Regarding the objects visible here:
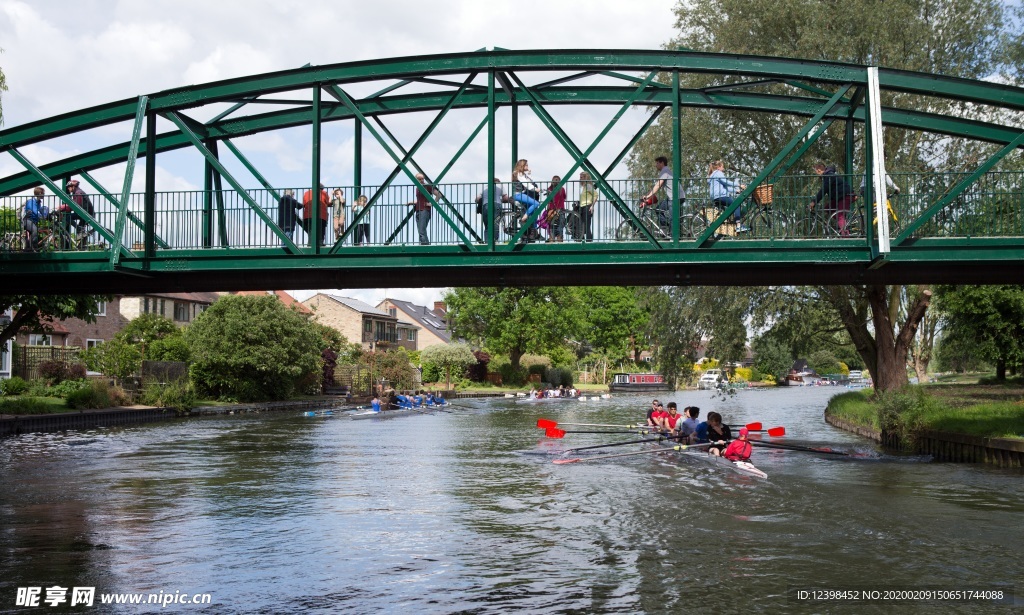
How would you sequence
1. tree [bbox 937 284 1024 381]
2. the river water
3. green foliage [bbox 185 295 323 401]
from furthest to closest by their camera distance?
1. green foliage [bbox 185 295 323 401]
2. tree [bbox 937 284 1024 381]
3. the river water

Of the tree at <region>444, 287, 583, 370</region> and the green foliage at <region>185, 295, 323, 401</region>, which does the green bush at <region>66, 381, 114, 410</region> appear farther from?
the tree at <region>444, 287, 583, 370</region>

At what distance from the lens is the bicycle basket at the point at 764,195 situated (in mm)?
19891

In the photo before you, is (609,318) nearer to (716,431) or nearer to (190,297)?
(190,297)

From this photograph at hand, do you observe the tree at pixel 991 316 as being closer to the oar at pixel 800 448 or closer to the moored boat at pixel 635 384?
the oar at pixel 800 448

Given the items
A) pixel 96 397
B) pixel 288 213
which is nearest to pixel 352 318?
pixel 96 397

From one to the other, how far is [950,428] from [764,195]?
902 centimetres

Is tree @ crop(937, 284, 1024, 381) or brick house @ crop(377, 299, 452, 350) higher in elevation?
brick house @ crop(377, 299, 452, 350)

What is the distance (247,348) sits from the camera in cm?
4991

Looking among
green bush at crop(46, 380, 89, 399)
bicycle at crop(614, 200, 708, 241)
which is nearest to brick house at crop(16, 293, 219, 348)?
green bush at crop(46, 380, 89, 399)

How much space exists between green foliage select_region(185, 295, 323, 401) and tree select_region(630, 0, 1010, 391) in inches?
992

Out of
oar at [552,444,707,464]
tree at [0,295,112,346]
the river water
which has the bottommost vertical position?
the river water

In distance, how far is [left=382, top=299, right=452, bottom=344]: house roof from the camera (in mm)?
105000

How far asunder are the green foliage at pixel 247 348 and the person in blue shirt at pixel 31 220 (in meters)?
27.4

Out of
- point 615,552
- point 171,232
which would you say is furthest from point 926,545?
point 171,232
